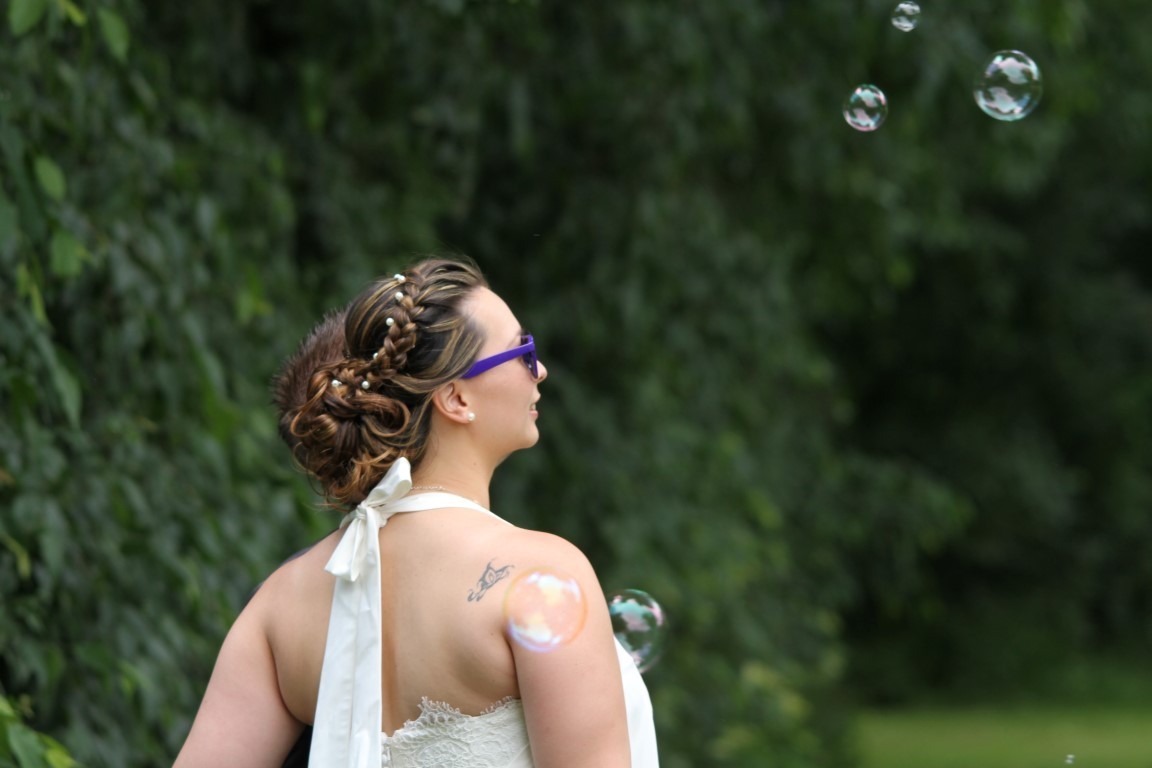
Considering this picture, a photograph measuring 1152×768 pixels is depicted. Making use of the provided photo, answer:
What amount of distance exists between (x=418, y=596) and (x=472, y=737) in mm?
176

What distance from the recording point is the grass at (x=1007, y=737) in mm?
13438

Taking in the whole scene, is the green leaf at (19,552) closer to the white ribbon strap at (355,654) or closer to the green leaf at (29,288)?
the green leaf at (29,288)

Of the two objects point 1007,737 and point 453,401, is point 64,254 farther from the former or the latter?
point 1007,737

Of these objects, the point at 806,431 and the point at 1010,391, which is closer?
the point at 806,431

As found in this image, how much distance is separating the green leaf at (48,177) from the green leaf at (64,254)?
0.27 feet

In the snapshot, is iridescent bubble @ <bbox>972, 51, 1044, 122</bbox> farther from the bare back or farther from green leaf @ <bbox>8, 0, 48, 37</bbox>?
the bare back

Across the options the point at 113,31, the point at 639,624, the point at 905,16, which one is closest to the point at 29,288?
the point at 113,31

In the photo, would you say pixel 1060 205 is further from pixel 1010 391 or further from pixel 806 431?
pixel 806 431

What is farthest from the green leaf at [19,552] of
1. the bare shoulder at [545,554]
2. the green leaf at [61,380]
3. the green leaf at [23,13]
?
the bare shoulder at [545,554]

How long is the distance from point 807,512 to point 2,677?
259 inches

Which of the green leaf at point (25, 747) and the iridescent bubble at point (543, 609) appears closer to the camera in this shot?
the iridescent bubble at point (543, 609)

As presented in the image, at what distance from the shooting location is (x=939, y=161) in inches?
304

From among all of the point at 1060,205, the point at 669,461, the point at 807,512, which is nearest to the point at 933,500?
the point at 807,512

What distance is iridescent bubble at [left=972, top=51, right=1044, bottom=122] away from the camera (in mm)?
4191
